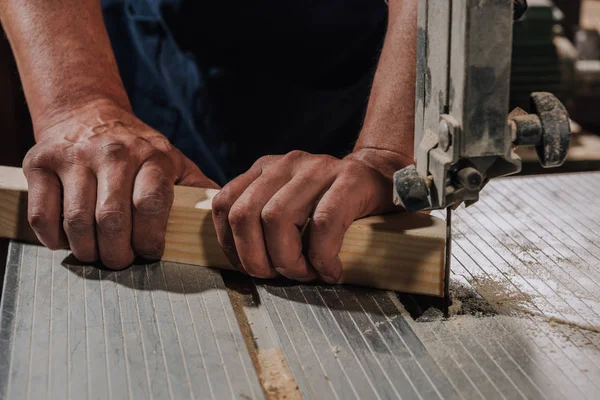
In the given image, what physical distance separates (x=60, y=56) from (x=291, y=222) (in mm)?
622

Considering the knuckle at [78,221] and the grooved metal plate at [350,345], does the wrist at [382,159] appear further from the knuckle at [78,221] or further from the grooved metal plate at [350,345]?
the knuckle at [78,221]

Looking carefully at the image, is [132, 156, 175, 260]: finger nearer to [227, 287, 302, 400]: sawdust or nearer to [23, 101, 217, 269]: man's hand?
[23, 101, 217, 269]: man's hand

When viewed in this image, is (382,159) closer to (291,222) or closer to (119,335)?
(291,222)

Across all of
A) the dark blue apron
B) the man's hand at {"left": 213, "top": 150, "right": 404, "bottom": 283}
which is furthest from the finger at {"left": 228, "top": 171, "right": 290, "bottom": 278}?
the dark blue apron

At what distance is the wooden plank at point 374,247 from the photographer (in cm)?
91

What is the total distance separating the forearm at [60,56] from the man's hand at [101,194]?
140 mm

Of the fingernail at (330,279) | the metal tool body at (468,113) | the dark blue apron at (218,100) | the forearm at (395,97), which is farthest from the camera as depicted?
the dark blue apron at (218,100)

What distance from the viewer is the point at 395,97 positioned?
1.13m

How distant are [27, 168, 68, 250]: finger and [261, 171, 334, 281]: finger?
0.34 metres

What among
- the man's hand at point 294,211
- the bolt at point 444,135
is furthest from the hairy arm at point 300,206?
the bolt at point 444,135

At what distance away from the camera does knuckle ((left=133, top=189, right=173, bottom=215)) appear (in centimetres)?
96

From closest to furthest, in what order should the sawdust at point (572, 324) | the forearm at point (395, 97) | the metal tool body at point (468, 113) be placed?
the metal tool body at point (468, 113) < the sawdust at point (572, 324) < the forearm at point (395, 97)

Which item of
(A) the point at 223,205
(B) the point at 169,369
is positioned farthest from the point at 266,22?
(B) the point at 169,369

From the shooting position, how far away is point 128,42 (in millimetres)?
1628
